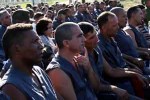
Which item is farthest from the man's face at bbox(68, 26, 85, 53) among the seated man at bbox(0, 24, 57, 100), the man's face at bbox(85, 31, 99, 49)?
the seated man at bbox(0, 24, 57, 100)

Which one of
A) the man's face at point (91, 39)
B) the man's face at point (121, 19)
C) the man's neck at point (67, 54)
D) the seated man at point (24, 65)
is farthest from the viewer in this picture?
the man's face at point (121, 19)

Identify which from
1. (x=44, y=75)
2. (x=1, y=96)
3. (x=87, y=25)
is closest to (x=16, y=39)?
(x=44, y=75)

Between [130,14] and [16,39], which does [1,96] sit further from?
[130,14]

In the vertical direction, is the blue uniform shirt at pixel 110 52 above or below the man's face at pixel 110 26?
below

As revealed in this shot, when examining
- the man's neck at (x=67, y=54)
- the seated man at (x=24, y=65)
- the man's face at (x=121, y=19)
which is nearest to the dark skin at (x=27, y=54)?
the seated man at (x=24, y=65)

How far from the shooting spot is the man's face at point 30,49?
284 cm

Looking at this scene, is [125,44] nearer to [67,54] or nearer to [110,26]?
[110,26]

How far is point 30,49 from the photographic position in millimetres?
2871

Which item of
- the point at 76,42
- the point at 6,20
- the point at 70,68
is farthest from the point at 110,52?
the point at 6,20

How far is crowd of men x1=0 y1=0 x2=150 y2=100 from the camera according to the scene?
9.28 ft

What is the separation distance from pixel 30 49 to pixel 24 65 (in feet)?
0.46

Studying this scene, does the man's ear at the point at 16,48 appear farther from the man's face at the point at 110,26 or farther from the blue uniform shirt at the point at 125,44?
the blue uniform shirt at the point at 125,44

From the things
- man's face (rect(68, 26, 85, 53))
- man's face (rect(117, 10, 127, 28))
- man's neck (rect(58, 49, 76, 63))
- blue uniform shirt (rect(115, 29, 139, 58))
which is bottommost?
blue uniform shirt (rect(115, 29, 139, 58))

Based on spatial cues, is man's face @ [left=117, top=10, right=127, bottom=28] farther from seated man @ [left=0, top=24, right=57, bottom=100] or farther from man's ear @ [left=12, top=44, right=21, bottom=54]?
man's ear @ [left=12, top=44, right=21, bottom=54]
